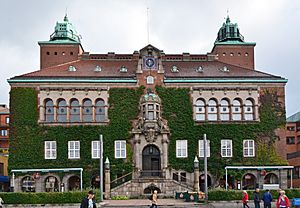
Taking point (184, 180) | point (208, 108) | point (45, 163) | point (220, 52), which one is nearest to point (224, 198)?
point (184, 180)

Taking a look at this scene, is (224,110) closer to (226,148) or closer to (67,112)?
(226,148)

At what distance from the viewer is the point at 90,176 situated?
52406 millimetres

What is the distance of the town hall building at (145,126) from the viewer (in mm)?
52688

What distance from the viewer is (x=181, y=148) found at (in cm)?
5362

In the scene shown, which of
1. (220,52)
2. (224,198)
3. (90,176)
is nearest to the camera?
(224,198)

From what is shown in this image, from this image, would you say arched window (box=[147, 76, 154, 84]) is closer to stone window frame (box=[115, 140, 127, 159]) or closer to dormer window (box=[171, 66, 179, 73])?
dormer window (box=[171, 66, 179, 73])

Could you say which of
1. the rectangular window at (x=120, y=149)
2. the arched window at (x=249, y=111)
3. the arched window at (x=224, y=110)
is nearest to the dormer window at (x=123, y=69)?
the rectangular window at (x=120, y=149)

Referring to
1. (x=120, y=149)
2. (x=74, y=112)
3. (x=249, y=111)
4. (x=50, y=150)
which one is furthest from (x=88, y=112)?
(x=249, y=111)

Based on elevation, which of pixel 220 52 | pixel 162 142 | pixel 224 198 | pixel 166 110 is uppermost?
pixel 220 52

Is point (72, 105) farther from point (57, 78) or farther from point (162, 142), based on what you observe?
point (162, 142)

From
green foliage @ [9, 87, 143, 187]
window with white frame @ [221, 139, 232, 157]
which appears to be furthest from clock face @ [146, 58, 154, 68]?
window with white frame @ [221, 139, 232, 157]

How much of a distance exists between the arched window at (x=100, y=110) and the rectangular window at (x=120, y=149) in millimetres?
3086

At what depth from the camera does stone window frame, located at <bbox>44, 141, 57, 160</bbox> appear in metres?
52.8

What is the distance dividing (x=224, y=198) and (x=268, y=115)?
701 inches
